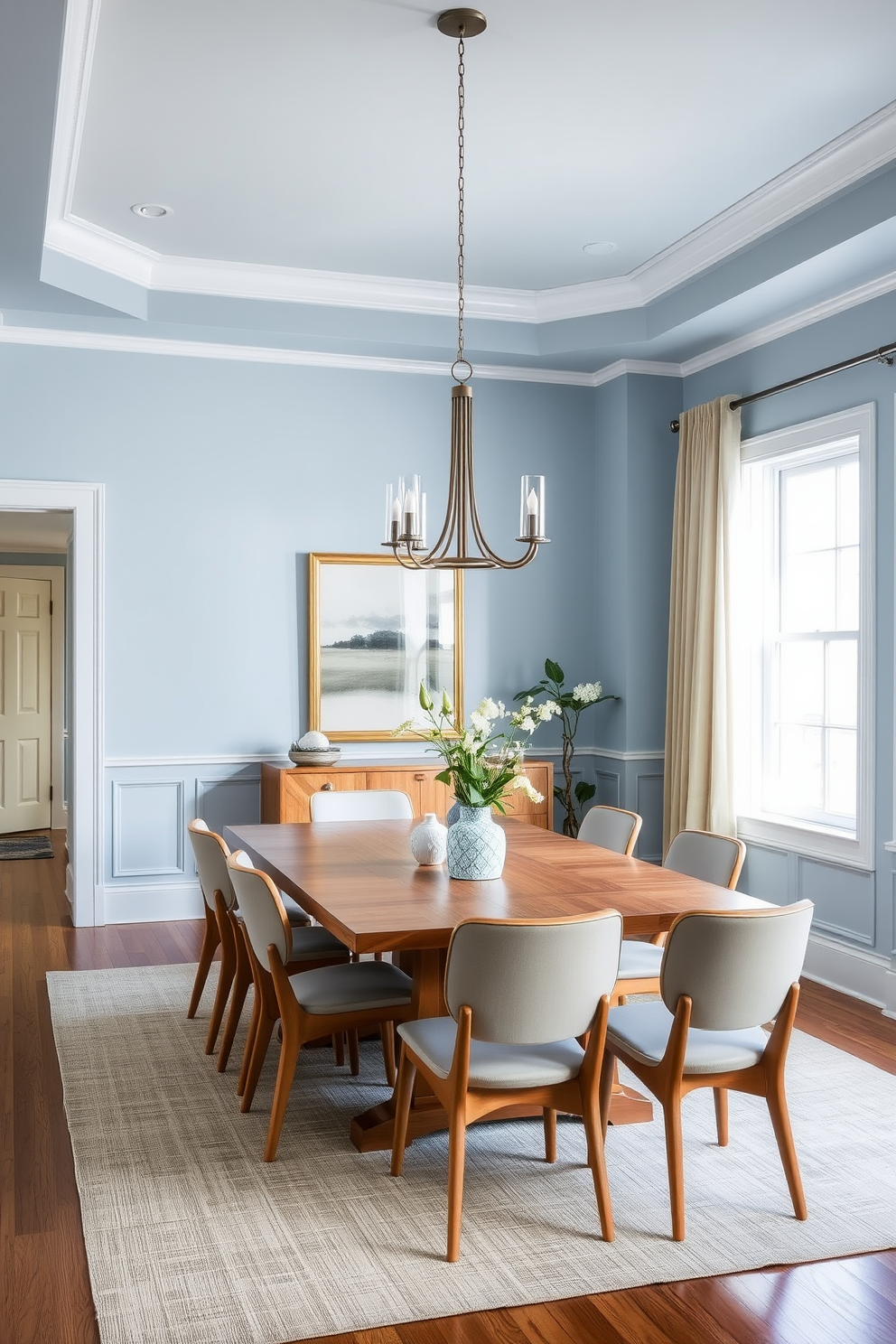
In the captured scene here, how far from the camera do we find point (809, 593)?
5.29 m

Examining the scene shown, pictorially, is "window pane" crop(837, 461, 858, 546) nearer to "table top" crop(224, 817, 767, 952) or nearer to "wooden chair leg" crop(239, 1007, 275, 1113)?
"table top" crop(224, 817, 767, 952)

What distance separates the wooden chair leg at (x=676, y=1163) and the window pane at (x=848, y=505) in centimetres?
304

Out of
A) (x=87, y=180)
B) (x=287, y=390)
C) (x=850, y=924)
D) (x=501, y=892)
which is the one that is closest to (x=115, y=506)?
(x=287, y=390)

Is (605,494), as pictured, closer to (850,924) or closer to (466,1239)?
(850,924)

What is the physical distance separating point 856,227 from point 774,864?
8.99ft

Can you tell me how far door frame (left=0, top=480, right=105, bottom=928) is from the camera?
18.4ft

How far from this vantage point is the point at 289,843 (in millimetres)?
A: 3967

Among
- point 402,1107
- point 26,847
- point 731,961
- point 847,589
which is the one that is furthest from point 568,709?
point 26,847

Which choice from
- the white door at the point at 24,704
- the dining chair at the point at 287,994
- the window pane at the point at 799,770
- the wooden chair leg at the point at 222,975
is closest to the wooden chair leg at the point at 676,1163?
the dining chair at the point at 287,994

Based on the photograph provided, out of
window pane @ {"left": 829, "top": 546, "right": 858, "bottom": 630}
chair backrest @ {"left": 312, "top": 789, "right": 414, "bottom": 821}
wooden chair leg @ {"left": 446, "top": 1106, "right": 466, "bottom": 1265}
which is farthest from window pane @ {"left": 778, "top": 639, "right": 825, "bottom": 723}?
wooden chair leg @ {"left": 446, "top": 1106, "right": 466, "bottom": 1265}

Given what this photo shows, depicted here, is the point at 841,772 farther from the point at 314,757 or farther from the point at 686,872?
the point at 314,757

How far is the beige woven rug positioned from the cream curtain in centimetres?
194

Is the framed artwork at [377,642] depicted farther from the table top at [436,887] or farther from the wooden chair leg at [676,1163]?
the wooden chair leg at [676,1163]

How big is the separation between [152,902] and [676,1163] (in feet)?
12.2
